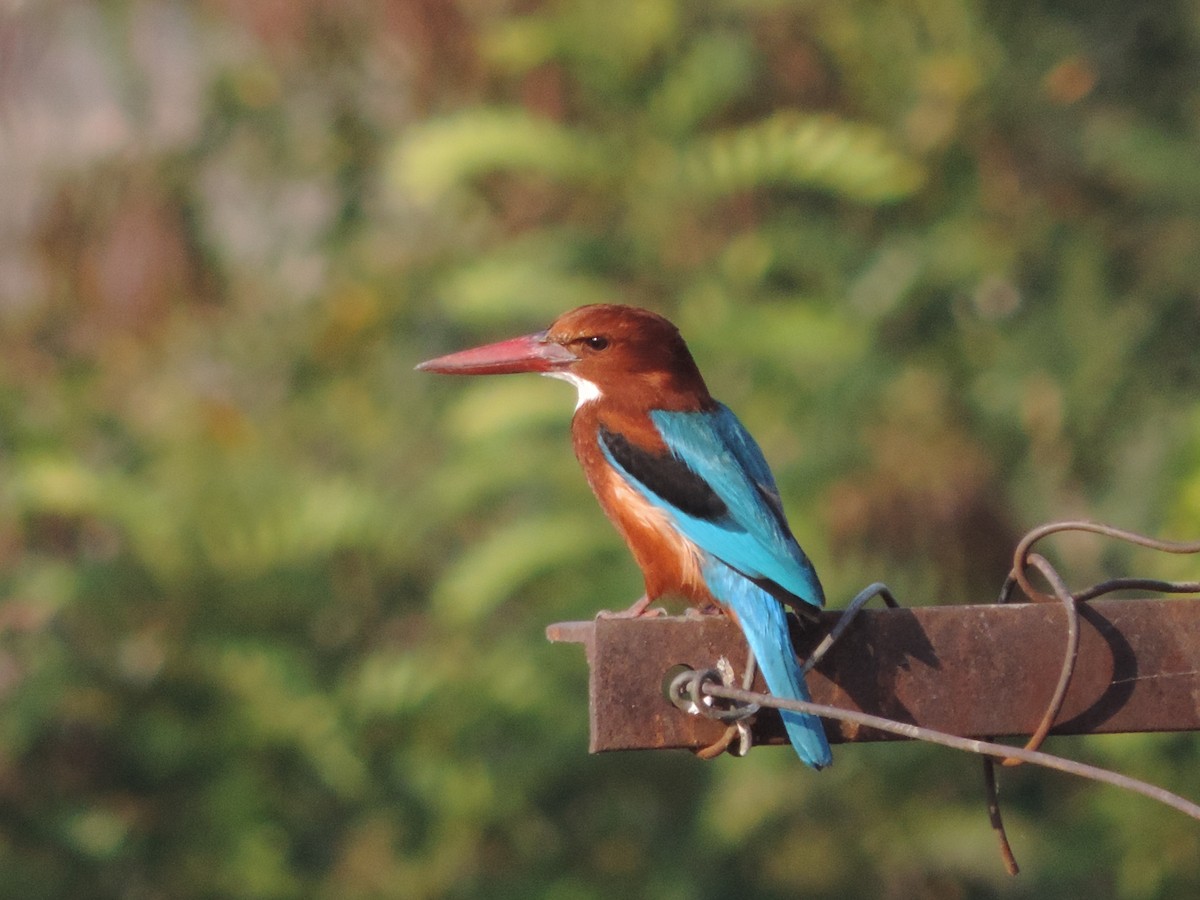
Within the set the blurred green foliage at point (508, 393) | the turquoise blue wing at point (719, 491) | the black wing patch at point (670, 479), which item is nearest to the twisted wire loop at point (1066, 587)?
the turquoise blue wing at point (719, 491)

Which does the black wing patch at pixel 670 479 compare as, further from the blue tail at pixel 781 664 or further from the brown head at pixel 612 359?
the blue tail at pixel 781 664

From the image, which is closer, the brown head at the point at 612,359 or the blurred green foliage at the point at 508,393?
the brown head at the point at 612,359

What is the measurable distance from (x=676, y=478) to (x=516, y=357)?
486 millimetres

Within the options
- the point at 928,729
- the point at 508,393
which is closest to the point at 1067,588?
the point at 928,729

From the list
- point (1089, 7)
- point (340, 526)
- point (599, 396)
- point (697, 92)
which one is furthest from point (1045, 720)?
point (1089, 7)

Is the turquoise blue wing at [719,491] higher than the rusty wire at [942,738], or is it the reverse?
the rusty wire at [942,738]

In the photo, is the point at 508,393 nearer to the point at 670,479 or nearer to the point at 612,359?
the point at 612,359

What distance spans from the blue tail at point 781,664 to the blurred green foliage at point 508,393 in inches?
113

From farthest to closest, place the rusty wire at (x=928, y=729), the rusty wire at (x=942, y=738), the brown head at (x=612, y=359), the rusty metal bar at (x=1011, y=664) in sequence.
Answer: the brown head at (x=612, y=359)
the rusty metal bar at (x=1011, y=664)
the rusty wire at (x=928, y=729)
the rusty wire at (x=942, y=738)

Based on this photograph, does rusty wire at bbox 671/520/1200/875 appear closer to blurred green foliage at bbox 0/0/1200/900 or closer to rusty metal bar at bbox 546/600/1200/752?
rusty metal bar at bbox 546/600/1200/752

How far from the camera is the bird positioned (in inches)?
91.4

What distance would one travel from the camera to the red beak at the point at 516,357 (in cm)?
311

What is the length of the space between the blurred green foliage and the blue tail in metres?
2.87

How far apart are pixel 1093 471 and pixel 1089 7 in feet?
5.62
